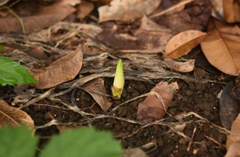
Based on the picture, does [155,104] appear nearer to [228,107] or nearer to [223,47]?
[228,107]

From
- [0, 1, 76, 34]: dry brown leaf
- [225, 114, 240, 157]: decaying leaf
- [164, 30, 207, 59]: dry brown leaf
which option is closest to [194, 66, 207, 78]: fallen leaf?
[164, 30, 207, 59]: dry brown leaf

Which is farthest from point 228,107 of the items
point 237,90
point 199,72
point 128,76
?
point 128,76

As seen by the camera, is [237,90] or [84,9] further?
[84,9]

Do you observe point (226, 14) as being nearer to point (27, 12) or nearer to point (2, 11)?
point (27, 12)

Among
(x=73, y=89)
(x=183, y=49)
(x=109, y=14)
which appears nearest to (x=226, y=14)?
(x=183, y=49)

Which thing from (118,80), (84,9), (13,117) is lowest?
(13,117)

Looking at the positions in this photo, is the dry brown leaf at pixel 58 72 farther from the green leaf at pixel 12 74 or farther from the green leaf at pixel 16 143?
the green leaf at pixel 16 143

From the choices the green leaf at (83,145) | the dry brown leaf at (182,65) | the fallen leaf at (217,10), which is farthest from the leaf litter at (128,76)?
the green leaf at (83,145)
